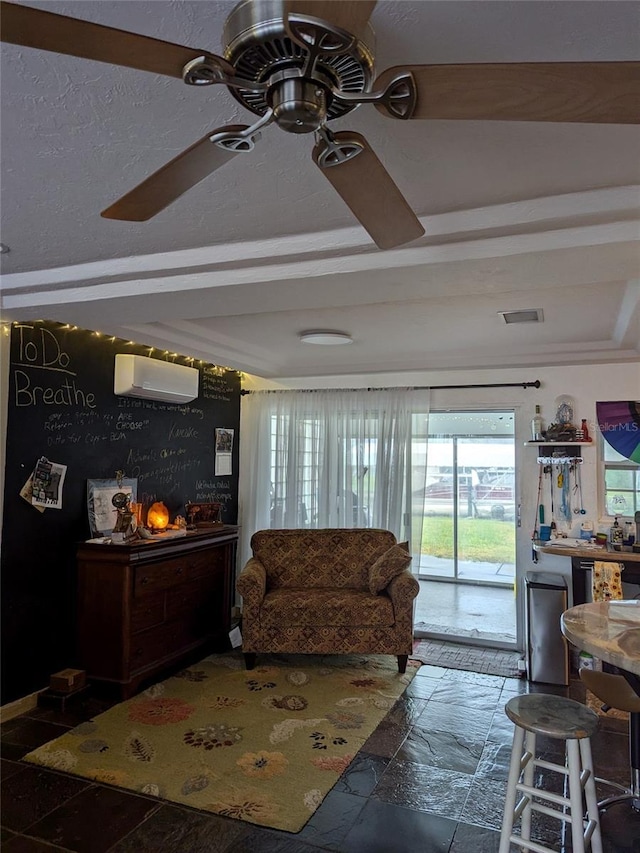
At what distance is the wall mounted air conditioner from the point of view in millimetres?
4090

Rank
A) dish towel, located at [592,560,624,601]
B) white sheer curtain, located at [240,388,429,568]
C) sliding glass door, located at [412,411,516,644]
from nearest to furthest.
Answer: dish towel, located at [592,560,624,601], white sheer curtain, located at [240,388,429,568], sliding glass door, located at [412,411,516,644]

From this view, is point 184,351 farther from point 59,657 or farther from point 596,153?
point 596,153

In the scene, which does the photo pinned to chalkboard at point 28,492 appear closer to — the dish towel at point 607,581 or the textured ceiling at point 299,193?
the textured ceiling at point 299,193

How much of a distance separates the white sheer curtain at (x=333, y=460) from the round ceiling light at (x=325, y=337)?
1.23 metres

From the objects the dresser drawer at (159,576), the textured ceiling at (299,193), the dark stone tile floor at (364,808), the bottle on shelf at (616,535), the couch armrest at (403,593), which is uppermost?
the textured ceiling at (299,193)

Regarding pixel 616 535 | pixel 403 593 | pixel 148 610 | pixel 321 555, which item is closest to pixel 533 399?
pixel 616 535

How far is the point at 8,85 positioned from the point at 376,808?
2993mm

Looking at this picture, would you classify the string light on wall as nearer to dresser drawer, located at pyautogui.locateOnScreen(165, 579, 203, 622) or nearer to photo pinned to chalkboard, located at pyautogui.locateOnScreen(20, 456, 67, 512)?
photo pinned to chalkboard, located at pyautogui.locateOnScreen(20, 456, 67, 512)

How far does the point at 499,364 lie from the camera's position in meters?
4.81

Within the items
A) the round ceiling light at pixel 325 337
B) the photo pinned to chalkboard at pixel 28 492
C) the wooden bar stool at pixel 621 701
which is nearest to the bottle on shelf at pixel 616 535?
the wooden bar stool at pixel 621 701

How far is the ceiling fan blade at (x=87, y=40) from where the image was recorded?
91cm

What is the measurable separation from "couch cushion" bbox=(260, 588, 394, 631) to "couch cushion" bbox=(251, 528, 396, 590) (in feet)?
1.38

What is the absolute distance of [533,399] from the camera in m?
4.92

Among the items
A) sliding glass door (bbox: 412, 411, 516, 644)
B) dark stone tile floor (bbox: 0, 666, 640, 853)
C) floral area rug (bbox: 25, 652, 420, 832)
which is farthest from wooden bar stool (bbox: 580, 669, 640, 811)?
sliding glass door (bbox: 412, 411, 516, 644)
